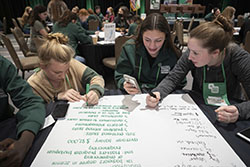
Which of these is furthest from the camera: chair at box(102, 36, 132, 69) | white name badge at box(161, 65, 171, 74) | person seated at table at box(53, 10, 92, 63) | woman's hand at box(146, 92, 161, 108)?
person seated at table at box(53, 10, 92, 63)

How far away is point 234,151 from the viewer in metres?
0.68

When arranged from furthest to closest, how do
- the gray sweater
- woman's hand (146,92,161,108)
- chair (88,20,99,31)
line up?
chair (88,20,99,31), the gray sweater, woman's hand (146,92,161,108)

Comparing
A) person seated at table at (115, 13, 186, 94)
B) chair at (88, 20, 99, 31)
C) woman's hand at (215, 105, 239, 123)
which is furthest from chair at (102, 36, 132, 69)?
chair at (88, 20, 99, 31)

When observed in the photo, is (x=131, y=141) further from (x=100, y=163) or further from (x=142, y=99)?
(x=142, y=99)

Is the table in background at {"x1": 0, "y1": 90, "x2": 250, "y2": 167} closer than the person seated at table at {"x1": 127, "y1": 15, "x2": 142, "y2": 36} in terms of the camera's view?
Yes

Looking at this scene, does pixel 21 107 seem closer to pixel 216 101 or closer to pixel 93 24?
pixel 216 101

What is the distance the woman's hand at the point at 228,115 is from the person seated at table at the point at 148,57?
554 mm

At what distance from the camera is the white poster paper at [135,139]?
0.64m

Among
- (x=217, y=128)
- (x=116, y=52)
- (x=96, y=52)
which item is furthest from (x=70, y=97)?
(x=96, y=52)

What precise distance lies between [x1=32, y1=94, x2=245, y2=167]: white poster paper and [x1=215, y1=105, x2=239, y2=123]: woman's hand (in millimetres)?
73

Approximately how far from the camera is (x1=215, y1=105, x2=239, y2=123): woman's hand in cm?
85

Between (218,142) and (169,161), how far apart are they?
0.85 feet

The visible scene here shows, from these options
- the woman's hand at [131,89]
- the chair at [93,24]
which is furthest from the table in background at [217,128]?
the chair at [93,24]

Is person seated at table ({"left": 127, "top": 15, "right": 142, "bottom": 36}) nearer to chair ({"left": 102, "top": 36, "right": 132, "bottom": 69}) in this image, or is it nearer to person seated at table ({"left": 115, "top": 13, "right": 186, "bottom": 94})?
chair ({"left": 102, "top": 36, "right": 132, "bottom": 69})
